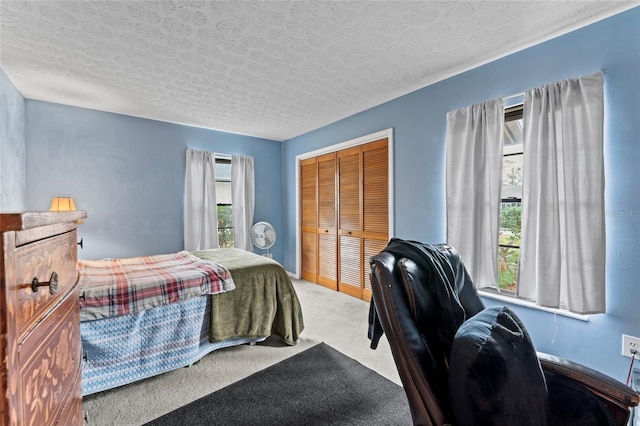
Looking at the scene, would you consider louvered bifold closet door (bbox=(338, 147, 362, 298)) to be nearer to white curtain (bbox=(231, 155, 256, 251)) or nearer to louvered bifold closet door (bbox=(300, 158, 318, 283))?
louvered bifold closet door (bbox=(300, 158, 318, 283))

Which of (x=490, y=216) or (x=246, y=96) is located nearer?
(x=490, y=216)

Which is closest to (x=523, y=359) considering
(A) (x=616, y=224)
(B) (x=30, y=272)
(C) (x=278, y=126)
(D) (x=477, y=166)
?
(B) (x=30, y=272)

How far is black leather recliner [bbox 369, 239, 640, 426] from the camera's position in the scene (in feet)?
3.14

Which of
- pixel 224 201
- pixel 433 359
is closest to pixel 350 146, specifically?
pixel 224 201

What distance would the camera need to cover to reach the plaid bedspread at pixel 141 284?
6.02ft

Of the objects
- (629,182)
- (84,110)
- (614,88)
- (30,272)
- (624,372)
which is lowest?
(624,372)

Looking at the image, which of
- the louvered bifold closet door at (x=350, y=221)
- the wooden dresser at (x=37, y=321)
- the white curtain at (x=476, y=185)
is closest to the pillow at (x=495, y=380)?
the wooden dresser at (x=37, y=321)

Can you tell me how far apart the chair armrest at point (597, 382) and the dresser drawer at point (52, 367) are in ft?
5.15

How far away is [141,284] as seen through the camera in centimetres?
201

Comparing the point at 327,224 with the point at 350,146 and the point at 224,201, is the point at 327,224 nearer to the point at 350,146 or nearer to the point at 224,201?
the point at 350,146

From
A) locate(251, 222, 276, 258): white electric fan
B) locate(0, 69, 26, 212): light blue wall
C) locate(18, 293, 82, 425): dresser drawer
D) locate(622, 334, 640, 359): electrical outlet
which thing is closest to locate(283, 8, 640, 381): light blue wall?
locate(622, 334, 640, 359): electrical outlet

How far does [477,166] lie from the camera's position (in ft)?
8.05

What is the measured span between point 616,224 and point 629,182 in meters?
0.26

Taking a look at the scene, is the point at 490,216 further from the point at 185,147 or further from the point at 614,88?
the point at 185,147
